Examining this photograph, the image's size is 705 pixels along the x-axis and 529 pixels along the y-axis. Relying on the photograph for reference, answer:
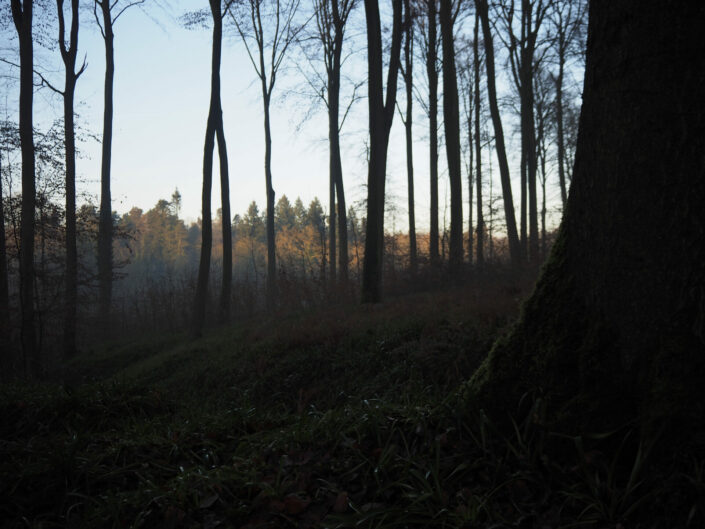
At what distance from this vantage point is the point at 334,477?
94.3 inches

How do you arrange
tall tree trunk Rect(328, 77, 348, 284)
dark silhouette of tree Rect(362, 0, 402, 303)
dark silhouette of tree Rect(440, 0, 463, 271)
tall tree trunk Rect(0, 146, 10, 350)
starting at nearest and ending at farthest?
tall tree trunk Rect(0, 146, 10, 350) → dark silhouette of tree Rect(362, 0, 402, 303) → dark silhouette of tree Rect(440, 0, 463, 271) → tall tree trunk Rect(328, 77, 348, 284)

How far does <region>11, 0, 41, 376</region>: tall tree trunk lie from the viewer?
10.3 metres

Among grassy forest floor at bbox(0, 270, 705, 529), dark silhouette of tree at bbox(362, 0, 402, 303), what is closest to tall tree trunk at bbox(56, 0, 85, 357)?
dark silhouette of tree at bbox(362, 0, 402, 303)

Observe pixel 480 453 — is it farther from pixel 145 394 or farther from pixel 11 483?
pixel 145 394

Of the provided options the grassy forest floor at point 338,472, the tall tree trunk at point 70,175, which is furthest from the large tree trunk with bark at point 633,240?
the tall tree trunk at point 70,175

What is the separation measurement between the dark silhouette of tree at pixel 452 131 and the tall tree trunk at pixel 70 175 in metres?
11.3

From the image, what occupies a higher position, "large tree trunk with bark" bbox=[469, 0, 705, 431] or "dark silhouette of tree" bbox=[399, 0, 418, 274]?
"dark silhouette of tree" bbox=[399, 0, 418, 274]

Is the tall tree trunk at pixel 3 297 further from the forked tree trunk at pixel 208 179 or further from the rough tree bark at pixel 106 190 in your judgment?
the rough tree bark at pixel 106 190

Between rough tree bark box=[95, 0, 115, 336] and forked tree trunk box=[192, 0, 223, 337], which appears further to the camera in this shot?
rough tree bark box=[95, 0, 115, 336]

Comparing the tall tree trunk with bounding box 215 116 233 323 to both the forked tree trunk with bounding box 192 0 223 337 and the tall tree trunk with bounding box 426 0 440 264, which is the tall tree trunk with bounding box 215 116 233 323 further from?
the tall tree trunk with bounding box 426 0 440 264

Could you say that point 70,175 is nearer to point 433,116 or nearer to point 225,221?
point 225,221

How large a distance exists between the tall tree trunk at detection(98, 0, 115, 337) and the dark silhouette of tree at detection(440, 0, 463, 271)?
13.2m

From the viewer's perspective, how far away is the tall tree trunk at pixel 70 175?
42.1 ft

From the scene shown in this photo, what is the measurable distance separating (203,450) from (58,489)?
0.81m
